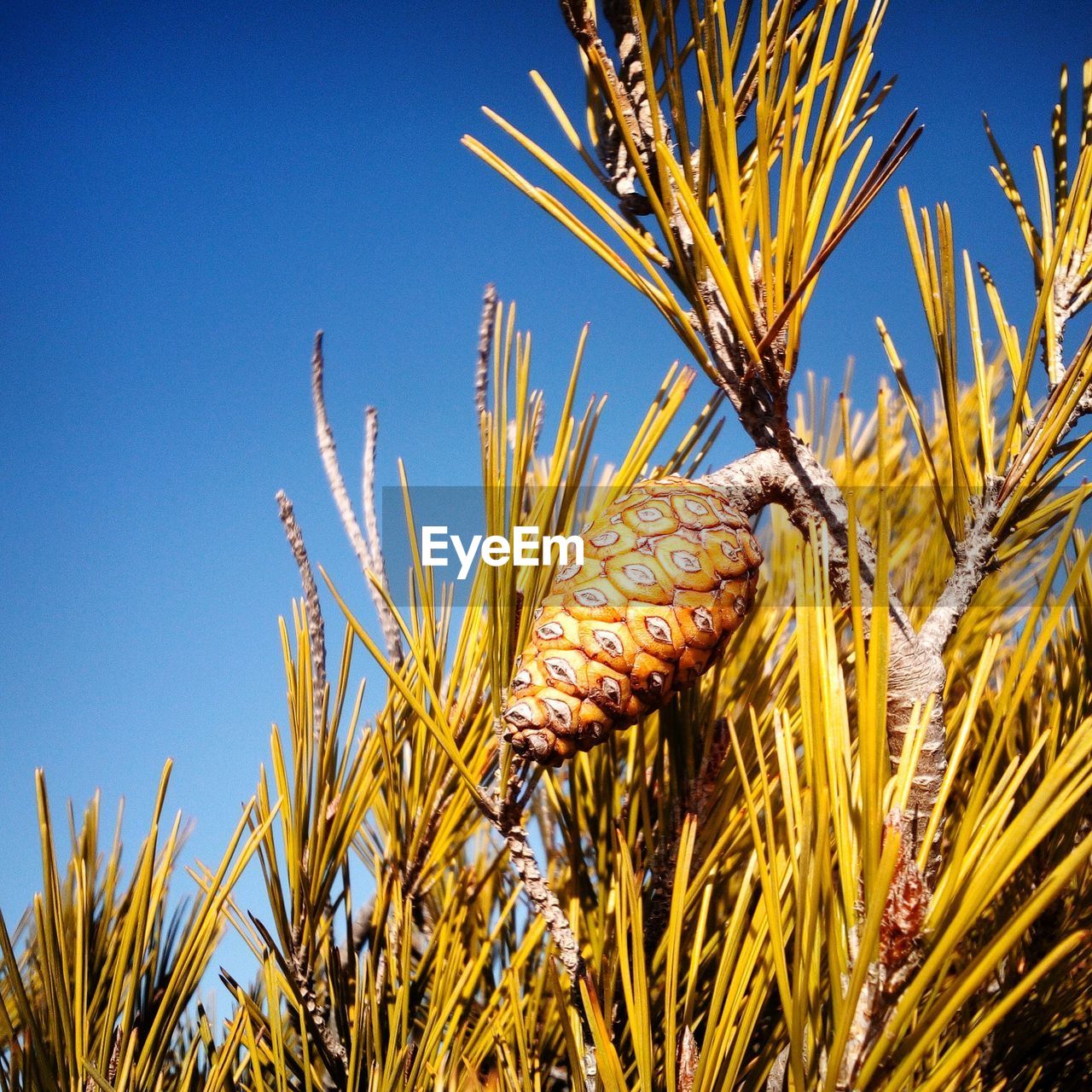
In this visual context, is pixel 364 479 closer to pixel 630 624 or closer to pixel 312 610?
pixel 312 610

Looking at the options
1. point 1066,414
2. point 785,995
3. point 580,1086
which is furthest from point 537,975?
point 1066,414

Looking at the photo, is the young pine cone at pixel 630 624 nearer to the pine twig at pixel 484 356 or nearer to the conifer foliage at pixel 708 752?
the conifer foliage at pixel 708 752

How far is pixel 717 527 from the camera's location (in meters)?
0.36

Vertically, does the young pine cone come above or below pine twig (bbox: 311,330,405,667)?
below

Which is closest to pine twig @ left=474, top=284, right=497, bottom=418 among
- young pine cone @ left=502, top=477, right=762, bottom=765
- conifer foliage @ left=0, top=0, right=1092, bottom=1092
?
conifer foliage @ left=0, top=0, right=1092, bottom=1092

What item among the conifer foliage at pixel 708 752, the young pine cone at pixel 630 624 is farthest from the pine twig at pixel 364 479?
the young pine cone at pixel 630 624

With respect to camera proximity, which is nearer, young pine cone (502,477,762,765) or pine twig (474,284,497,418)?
young pine cone (502,477,762,765)

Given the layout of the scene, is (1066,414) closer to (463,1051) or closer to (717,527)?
(717,527)

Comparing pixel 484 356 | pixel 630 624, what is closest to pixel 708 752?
pixel 630 624

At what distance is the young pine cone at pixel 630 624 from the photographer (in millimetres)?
337

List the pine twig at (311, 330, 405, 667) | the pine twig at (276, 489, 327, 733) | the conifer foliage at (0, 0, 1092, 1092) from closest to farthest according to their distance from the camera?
the conifer foliage at (0, 0, 1092, 1092), the pine twig at (276, 489, 327, 733), the pine twig at (311, 330, 405, 667)

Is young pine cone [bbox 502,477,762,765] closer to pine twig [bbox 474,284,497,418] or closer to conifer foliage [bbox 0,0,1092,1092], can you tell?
conifer foliage [bbox 0,0,1092,1092]

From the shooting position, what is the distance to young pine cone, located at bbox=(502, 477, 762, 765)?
337mm

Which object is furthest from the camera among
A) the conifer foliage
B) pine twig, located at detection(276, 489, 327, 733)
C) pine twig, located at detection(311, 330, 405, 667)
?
pine twig, located at detection(311, 330, 405, 667)
